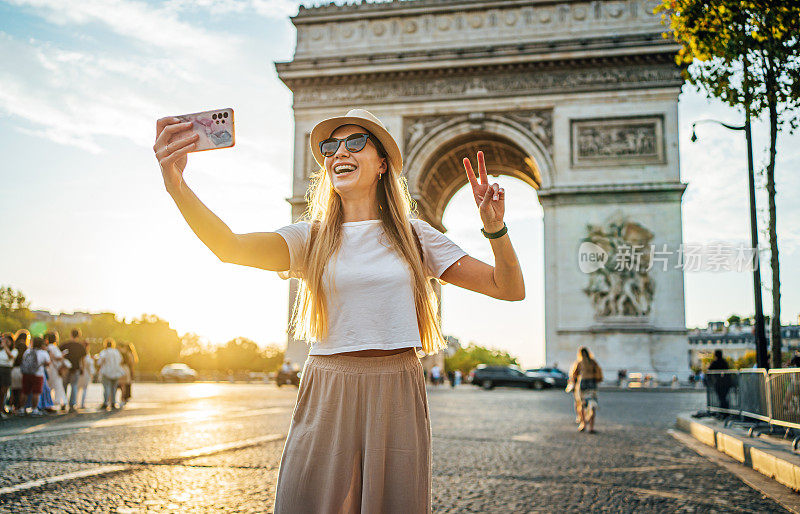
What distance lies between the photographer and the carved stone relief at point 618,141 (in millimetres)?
25781

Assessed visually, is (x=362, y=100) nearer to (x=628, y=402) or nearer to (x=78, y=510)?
(x=628, y=402)

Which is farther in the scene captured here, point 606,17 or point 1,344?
point 606,17

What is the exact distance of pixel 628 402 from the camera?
17375 millimetres

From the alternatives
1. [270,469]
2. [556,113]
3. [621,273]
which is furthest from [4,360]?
[556,113]

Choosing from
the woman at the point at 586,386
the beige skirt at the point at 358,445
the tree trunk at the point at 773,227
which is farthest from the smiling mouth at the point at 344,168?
the tree trunk at the point at 773,227

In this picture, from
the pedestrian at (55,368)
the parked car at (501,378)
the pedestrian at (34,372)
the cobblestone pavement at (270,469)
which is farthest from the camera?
the parked car at (501,378)

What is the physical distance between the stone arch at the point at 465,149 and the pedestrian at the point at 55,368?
14584 mm

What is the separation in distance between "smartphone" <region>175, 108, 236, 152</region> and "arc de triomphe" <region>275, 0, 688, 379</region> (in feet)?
77.9

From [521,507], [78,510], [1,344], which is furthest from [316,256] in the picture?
[1,344]

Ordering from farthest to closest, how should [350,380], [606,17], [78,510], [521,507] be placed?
[606,17], [521,507], [78,510], [350,380]

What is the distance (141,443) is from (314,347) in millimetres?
5645

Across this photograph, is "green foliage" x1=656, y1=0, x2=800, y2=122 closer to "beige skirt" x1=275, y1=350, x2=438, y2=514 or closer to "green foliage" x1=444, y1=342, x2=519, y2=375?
"beige skirt" x1=275, y1=350, x2=438, y2=514

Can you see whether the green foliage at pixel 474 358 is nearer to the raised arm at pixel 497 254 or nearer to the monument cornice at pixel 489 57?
the monument cornice at pixel 489 57

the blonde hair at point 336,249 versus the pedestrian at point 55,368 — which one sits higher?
the blonde hair at point 336,249
